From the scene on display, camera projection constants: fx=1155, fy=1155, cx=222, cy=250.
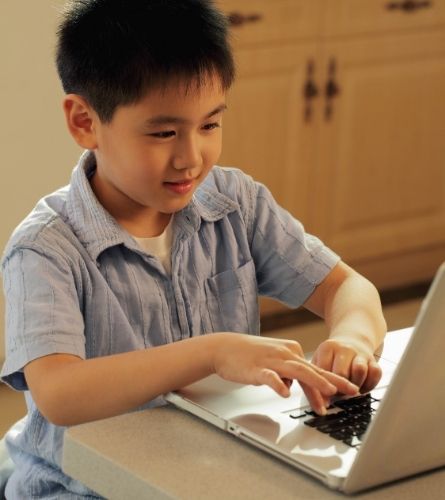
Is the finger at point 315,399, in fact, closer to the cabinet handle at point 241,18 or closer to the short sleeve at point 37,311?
the short sleeve at point 37,311

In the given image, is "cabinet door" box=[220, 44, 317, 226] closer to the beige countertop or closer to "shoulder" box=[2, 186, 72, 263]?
"shoulder" box=[2, 186, 72, 263]

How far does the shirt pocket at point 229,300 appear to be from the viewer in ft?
4.95

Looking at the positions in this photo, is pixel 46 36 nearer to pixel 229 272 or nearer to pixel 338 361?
pixel 229 272

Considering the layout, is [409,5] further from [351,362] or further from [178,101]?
[351,362]

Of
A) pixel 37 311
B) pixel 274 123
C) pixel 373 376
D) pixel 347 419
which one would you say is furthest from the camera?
pixel 274 123

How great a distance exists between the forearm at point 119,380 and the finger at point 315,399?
0.39 ft

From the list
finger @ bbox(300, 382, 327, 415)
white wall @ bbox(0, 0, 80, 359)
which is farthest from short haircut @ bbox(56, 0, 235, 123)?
white wall @ bbox(0, 0, 80, 359)

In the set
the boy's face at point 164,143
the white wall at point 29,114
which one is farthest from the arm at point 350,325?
the white wall at point 29,114

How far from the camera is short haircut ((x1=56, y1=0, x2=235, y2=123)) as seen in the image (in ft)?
4.47

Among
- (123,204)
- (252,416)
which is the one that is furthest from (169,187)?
(252,416)

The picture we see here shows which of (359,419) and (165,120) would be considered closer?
(359,419)

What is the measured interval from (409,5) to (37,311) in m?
2.24

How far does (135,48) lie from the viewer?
1370 mm

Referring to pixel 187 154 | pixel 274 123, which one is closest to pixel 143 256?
pixel 187 154
